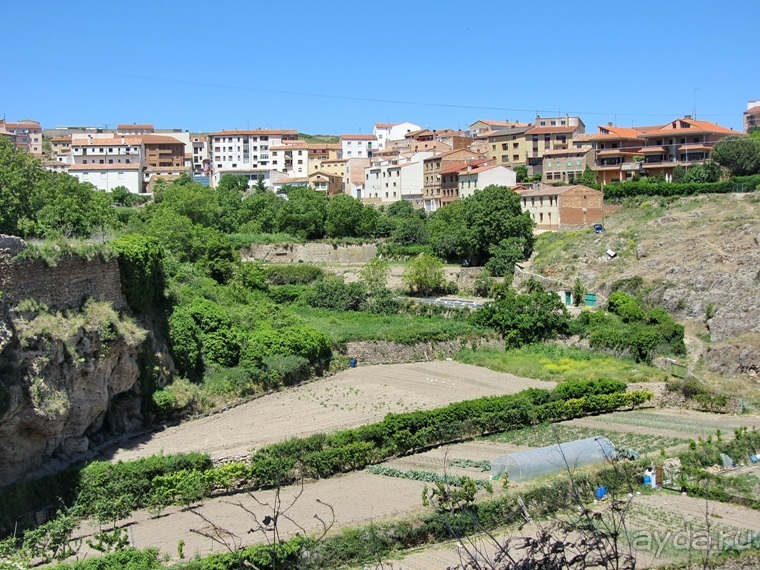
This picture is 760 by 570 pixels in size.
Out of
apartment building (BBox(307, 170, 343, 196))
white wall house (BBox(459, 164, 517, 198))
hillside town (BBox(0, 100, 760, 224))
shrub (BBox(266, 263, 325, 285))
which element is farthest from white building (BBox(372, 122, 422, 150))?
shrub (BBox(266, 263, 325, 285))

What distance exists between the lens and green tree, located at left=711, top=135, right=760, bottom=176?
187 feet

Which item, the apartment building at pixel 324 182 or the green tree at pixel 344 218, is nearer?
the green tree at pixel 344 218

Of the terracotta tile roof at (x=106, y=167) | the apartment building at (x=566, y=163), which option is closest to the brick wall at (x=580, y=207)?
the apartment building at (x=566, y=163)

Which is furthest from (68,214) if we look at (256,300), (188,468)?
(188,468)

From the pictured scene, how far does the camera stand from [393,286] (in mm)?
50844

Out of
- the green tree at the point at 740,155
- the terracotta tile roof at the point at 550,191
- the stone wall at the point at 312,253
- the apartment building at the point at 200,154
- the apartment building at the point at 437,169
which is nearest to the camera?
the terracotta tile roof at the point at 550,191

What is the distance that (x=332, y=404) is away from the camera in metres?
30.5

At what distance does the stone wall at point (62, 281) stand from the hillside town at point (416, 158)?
35992 millimetres

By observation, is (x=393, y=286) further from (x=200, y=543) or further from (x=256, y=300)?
(x=200, y=543)

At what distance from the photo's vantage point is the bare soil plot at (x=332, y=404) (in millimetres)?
25016

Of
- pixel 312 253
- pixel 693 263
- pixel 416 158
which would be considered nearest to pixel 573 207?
pixel 693 263

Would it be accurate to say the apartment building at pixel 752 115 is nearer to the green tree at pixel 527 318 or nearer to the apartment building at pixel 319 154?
the apartment building at pixel 319 154

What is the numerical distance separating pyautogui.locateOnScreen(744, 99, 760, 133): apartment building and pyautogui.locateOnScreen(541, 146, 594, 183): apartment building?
42.0m

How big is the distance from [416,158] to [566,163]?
17509mm
